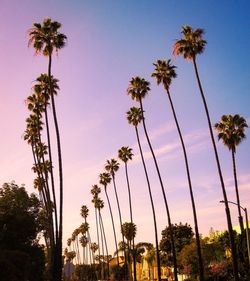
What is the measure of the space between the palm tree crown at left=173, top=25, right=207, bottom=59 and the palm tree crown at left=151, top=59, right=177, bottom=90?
7029 millimetres

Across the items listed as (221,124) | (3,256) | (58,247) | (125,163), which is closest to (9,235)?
(58,247)

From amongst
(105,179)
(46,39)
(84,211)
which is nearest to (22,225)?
(46,39)

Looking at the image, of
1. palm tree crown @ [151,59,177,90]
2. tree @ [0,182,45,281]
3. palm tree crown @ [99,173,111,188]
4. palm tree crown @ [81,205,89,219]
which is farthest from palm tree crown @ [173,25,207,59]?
palm tree crown @ [81,205,89,219]

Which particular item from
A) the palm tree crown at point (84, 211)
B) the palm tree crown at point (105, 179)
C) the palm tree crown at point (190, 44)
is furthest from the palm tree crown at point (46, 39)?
the palm tree crown at point (84, 211)

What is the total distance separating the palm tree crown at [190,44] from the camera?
47594 millimetres

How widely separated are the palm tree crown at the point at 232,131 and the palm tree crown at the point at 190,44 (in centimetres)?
1054

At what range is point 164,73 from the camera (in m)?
55.3

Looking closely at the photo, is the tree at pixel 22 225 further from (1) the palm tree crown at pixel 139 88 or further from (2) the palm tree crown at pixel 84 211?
(2) the palm tree crown at pixel 84 211

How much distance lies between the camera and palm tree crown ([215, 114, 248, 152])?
52.2 metres

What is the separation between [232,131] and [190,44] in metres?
12.8

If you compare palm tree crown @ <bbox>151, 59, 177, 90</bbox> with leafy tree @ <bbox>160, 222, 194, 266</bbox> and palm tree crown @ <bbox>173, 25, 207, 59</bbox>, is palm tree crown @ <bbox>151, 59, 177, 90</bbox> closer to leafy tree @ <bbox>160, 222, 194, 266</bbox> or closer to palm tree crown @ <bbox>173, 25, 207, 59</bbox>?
palm tree crown @ <bbox>173, 25, 207, 59</bbox>

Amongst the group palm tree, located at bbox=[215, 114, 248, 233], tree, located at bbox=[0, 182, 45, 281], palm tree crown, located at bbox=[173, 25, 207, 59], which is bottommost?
tree, located at bbox=[0, 182, 45, 281]

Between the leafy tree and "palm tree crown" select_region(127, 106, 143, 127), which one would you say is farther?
the leafy tree

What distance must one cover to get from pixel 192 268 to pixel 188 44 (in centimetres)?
5131
